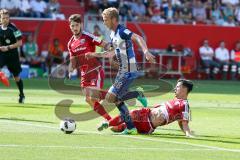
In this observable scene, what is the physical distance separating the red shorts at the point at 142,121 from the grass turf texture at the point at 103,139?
0.71 ft

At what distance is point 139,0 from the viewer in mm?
44594

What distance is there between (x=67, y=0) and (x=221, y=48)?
8.16m

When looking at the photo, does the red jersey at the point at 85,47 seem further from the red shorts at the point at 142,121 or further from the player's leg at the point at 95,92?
the red shorts at the point at 142,121

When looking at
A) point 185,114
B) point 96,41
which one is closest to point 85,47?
point 96,41

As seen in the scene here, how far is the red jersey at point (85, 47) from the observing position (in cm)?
1781

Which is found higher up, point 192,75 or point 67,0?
point 67,0

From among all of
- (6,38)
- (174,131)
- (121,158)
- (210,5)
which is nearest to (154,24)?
(210,5)

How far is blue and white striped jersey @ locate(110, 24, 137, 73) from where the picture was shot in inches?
610

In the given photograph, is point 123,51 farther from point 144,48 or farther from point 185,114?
point 185,114

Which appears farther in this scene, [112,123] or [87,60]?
[87,60]

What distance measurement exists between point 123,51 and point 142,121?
1321 mm

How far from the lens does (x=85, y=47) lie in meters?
17.8

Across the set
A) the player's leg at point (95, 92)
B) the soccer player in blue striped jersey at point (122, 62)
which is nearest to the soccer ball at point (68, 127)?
the soccer player in blue striped jersey at point (122, 62)

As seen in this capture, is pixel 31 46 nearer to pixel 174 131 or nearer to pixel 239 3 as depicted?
pixel 239 3
